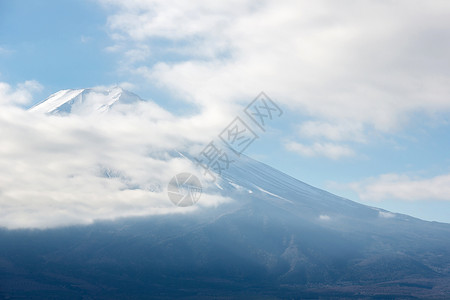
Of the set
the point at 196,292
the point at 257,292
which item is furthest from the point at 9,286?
the point at 257,292

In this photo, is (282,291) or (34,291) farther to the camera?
(282,291)

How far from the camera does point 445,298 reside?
183 metres

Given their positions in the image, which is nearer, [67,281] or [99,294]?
[99,294]

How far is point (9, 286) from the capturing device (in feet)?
617

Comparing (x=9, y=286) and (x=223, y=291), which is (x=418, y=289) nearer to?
(x=223, y=291)

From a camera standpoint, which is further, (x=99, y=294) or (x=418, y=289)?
(x=418, y=289)

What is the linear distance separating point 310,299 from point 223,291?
36.3 metres

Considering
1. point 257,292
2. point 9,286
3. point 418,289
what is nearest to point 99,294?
point 9,286

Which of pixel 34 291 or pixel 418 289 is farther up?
pixel 418 289

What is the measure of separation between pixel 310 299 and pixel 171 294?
181ft

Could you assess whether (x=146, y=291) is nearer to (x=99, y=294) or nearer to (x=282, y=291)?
(x=99, y=294)

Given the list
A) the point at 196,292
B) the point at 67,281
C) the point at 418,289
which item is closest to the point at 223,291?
the point at 196,292

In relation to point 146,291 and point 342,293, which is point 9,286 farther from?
point 342,293

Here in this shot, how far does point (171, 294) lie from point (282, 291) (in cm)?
4636
